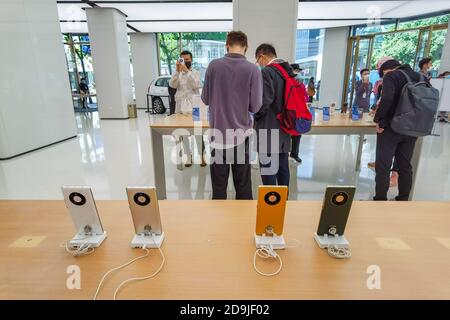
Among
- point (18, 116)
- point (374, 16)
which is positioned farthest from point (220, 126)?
point (374, 16)

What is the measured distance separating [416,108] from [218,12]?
6.34m

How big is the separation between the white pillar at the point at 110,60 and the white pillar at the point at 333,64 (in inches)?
272

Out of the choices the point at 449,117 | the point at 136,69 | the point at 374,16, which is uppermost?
the point at 374,16

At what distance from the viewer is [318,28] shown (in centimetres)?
977

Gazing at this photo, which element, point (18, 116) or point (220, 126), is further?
point (18, 116)

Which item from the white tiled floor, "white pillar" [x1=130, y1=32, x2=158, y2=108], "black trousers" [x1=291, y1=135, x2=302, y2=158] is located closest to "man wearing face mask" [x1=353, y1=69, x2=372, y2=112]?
the white tiled floor

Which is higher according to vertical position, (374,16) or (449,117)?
(374,16)

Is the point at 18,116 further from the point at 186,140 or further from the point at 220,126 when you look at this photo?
the point at 220,126

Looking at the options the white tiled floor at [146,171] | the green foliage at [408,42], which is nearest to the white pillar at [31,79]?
the white tiled floor at [146,171]

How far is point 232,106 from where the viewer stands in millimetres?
1936

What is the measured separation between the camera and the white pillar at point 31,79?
14.0ft

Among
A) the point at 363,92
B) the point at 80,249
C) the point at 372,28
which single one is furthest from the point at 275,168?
the point at 372,28
